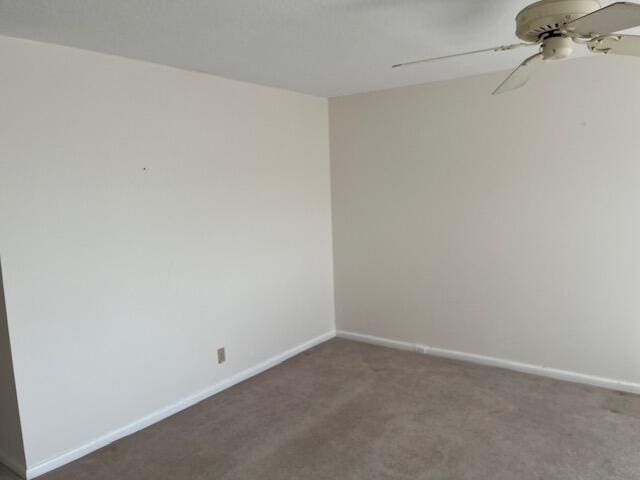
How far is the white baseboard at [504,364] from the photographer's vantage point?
3395 mm

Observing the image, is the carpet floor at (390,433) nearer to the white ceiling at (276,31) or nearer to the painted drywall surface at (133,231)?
the painted drywall surface at (133,231)

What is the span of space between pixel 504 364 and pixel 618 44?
2565mm

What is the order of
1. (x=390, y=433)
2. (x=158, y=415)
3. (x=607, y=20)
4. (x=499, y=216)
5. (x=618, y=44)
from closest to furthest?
(x=607, y=20) → (x=618, y=44) → (x=390, y=433) → (x=158, y=415) → (x=499, y=216)

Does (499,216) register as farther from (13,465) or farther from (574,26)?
(13,465)

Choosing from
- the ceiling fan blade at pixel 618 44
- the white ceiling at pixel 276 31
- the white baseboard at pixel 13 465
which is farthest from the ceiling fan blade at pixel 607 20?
the white baseboard at pixel 13 465

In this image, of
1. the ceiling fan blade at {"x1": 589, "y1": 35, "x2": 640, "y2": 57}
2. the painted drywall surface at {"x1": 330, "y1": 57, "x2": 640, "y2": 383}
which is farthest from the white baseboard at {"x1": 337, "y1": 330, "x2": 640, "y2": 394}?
the ceiling fan blade at {"x1": 589, "y1": 35, "x2": 640, "y2": 57}

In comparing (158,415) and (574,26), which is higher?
(574,26)

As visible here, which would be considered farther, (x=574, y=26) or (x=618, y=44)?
(x=618, y=44)

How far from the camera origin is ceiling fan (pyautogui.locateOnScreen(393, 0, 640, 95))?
1.65 meters

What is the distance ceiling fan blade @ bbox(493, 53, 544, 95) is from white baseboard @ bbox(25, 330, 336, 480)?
268cm

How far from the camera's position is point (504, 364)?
12.6 ft

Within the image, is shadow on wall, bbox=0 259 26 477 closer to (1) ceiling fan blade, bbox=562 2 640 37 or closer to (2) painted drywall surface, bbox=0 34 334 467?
(2) painted drywall surface, bbox=0 34 334 467

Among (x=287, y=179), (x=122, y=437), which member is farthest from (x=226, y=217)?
(x=122, y=437)

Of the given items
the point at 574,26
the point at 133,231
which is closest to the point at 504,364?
the point at 574,26
